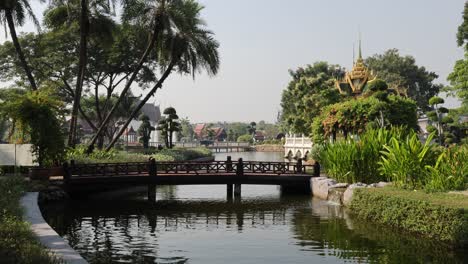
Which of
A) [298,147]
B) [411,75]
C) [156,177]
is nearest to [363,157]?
[156,177]

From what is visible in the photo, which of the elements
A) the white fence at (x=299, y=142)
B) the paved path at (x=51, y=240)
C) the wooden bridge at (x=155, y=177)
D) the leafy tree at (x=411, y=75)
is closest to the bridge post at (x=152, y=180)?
the wooden bridge at (x=155, y=177)

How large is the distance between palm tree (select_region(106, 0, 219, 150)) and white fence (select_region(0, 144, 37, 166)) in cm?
1222

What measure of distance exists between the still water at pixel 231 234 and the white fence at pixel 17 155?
5014mm

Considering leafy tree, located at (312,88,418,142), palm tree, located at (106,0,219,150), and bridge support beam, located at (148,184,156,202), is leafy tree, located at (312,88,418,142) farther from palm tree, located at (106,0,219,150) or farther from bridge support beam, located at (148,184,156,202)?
bridge support beam, located at (148,184,156,202)

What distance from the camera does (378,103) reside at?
141 feet

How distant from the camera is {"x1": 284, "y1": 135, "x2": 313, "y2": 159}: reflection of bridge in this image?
71500 millimetres

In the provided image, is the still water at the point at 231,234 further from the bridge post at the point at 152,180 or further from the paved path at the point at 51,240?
the paved path at the point at 51,240

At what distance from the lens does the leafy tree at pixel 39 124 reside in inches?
1297

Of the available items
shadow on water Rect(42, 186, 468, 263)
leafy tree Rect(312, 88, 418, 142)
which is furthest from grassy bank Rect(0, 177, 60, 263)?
leafy tree Rect(312, 88, 418, 142)

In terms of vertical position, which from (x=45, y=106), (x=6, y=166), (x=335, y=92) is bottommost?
(x=6, y=166)

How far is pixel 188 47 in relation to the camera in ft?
149

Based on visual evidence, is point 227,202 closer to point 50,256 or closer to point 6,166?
point 6,166

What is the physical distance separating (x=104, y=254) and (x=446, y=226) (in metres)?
11.2

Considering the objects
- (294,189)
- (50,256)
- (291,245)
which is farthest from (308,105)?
(50,256)
